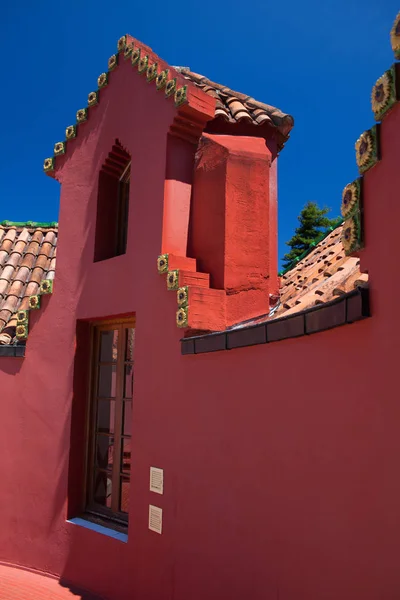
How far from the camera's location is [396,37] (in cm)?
226

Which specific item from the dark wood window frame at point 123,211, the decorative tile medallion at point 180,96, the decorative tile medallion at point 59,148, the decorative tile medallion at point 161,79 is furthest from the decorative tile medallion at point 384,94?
the decorative tile medallion at point 59,148

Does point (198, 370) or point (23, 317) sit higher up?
point (23, 317)

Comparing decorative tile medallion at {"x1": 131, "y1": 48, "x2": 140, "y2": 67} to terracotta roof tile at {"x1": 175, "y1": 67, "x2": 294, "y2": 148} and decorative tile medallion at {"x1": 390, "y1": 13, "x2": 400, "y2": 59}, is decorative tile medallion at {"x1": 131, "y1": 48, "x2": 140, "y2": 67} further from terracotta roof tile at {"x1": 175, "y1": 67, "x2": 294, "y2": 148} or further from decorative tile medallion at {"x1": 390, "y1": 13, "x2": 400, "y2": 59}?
decorative tile medallion at {"x1": 390, "y1": 13, "x2": 400, "y2": 59}

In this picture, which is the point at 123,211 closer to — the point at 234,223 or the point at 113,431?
the point at 234,223

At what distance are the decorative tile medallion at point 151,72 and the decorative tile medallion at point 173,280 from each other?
206 cm

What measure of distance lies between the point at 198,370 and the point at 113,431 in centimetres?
184

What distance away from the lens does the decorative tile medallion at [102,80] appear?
5.92 metres

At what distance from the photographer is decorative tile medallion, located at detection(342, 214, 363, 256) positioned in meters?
2.48

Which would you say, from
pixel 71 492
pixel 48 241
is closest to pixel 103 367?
pixel 71 492

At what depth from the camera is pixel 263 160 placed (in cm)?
470

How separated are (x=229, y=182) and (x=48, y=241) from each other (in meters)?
5.10

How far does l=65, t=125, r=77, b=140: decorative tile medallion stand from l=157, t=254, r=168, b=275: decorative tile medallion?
8.62 feet

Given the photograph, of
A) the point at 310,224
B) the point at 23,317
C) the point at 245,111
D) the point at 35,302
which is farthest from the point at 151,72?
the point at 310,224

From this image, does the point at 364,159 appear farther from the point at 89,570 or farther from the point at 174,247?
the point at 89,570
